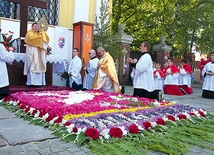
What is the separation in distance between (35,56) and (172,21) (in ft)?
41.3

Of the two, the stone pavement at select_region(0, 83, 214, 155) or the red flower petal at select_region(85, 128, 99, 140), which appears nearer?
the stone pavement at select_region(0, 83, 214, 155)

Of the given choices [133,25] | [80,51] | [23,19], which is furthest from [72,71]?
[133,25]

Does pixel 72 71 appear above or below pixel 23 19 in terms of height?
below

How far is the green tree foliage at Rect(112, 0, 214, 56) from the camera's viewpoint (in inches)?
655

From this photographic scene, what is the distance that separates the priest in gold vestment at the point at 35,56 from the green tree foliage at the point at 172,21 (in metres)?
11.3

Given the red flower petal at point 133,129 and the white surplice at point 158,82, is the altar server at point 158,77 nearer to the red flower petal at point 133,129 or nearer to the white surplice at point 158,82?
the white surplice at point 158,82

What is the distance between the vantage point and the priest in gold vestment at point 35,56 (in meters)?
7.73

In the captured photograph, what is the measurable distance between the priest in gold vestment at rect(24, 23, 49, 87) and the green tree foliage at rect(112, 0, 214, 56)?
11346mm

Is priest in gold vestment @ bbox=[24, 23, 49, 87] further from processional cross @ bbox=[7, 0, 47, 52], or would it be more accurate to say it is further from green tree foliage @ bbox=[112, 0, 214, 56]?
green tree foliage @ bbox=[112, 0, 214, 56]

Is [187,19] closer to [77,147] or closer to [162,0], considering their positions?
[162,0]

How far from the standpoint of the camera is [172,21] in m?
17.5

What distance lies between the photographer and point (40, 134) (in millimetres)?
3227

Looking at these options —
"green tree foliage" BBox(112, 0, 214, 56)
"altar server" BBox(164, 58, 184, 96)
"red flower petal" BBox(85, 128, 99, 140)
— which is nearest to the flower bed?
"red flower petal" BBox(85, 128, 99, 140)

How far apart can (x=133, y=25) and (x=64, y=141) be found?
18.2m
